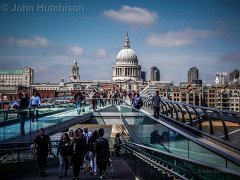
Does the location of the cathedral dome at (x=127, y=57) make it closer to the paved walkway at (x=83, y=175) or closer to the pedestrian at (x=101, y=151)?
the paved walkway at (x=83, y=175)

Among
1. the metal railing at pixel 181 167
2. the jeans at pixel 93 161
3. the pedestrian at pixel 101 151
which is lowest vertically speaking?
the jeans at pixel 93 161

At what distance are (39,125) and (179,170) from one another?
289 inches

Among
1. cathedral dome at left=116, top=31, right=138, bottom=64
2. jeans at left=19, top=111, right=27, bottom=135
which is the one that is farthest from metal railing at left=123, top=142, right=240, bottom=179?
cathedral dome at left=116, top=31, right=138, bottom=64

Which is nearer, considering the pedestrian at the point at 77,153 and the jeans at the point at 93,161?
the pedestrian at the point at 77,153

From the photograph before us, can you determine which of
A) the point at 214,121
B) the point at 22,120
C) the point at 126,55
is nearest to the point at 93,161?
the point at 22,120

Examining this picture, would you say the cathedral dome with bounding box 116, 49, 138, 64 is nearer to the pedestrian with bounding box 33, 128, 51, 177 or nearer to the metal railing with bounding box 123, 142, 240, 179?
the pedestrian with bounding box 33, 128, 51, 177

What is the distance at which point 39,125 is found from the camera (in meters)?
12.3

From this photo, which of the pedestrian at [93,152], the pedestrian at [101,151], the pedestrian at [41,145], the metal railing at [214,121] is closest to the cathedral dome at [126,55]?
the pedestrian at [93,152]

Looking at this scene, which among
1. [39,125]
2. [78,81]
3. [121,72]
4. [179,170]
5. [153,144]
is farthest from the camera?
[78,81]

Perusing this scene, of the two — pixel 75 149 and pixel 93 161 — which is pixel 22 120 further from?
pixel 75 149

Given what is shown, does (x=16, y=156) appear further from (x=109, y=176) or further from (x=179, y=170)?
(x=179, y=170)

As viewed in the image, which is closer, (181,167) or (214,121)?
(181,167)

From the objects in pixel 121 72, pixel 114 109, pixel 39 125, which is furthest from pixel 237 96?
pixel 39 125

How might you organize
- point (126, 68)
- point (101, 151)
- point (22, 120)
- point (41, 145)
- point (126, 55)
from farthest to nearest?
1. point (126, 55)
2. point (126, 68)
3. point (22, 120)
4. point (41, 145)
5. point (101, 151)
